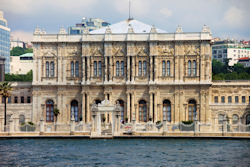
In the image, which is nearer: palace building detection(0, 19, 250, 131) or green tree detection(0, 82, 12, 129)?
green tree detection(0, 82, 12, 129)

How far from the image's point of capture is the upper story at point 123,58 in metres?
85.2

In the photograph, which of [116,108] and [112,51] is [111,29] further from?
[116,108]

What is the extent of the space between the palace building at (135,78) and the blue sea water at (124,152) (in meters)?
15.7

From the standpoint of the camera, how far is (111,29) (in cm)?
9112

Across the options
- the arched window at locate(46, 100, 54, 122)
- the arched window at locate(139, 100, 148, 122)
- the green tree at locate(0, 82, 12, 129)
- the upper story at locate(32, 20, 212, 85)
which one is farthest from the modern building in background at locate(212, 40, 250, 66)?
the green tree at locate(0, 82, 12, 129)

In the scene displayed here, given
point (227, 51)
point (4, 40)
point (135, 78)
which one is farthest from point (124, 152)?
point (227, 51)

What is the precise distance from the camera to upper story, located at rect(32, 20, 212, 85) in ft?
279

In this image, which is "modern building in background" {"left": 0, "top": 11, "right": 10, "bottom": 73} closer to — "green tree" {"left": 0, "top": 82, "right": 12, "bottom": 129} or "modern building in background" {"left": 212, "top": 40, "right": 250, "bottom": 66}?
"modern building in background" {"left": 212, "top": 40, "right": 250, "bottom": 66}

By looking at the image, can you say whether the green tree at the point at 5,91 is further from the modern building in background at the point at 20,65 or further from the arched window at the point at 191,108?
the modern building in background at the point at 20,65

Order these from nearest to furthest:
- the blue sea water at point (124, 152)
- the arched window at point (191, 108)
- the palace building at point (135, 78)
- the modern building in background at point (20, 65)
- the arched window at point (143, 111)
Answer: the blue sea water at point (124, 152)
the palace building at point (135, 78)
the arched window at point (191, 108)
the arched window at point (143, 111)
the modern building in background at point (20, 65)

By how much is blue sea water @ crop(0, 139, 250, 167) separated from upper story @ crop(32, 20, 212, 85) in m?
16.7

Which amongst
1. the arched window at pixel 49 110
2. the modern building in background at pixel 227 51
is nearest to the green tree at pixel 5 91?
the arched window at pixel 49 110

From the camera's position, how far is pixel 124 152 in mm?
61375

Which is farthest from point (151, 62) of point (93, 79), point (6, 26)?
point (6, 26)
